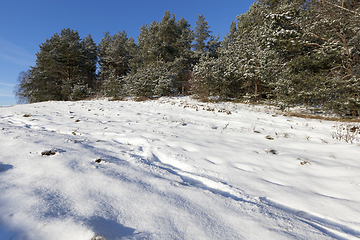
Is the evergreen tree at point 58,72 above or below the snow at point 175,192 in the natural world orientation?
above

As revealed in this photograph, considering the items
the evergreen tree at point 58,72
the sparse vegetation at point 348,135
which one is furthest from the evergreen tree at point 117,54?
the sparse vegetation at point 348,135

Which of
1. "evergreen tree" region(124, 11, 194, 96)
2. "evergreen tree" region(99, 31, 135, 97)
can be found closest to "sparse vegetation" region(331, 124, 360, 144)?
"evergreen tree" region(124, 11, 194, 96)

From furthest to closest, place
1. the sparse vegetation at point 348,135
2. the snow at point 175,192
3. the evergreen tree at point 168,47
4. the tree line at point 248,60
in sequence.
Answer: the evergreen tree at point 168,47, the tree line at point 248,60, the sparse vegetation at point 348,135, the snow at point 175,192

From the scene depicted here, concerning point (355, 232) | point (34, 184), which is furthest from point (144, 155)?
point (355, 232)

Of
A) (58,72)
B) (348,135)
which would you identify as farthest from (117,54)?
(348,135)

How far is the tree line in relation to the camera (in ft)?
27.8

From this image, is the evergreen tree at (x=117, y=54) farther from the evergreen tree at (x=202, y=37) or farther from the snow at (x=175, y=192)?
the snow at (x=175, y=192)

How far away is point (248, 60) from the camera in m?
14.9

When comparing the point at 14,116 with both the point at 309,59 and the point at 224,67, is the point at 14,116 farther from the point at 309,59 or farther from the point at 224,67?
the point at 224,67

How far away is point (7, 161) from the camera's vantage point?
212 centimetres

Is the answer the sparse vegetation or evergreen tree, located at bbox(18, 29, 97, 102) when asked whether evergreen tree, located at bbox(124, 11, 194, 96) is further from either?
the sparse vegetation

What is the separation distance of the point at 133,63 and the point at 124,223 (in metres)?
26.9

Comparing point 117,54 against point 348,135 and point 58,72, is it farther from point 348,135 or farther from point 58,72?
point 348,135

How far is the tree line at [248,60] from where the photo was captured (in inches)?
333
